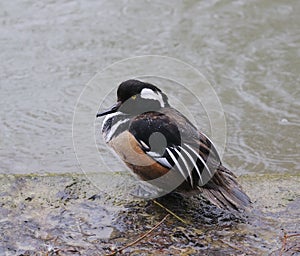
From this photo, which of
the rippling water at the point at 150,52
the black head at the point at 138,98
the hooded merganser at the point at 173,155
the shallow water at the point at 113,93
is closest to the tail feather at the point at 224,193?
the hooded merganser at the point at 173,155

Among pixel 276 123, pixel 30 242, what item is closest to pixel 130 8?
pixel 276 123

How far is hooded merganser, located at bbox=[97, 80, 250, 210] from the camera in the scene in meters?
4.41

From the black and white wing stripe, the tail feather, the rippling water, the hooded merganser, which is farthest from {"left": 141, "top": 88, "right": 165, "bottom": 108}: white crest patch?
the rippling water

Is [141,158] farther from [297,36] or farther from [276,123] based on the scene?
[297,36]

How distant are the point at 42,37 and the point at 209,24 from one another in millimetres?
2540

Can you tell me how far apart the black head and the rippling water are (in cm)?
210

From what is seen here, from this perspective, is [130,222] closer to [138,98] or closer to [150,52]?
[138,98]

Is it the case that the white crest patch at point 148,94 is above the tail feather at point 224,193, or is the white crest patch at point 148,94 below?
above

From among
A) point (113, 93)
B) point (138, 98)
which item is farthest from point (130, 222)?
point (113, 93)

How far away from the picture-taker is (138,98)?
476cm

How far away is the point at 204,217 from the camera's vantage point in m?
4.50

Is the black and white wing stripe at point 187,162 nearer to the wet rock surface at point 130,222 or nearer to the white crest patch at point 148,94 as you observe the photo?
the wet rock surface at point 130,222

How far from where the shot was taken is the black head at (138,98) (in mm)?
4758

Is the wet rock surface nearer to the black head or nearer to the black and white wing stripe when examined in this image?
the black and white wing stripe
